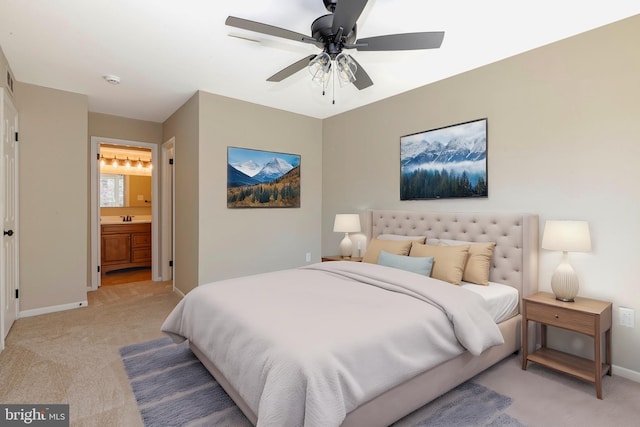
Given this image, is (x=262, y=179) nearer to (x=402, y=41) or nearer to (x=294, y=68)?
(x=294, y=68)

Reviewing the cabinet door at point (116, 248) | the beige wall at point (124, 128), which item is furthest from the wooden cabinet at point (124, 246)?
the beige wall at point (124, 128)

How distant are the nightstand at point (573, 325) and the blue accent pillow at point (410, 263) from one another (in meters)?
0.75

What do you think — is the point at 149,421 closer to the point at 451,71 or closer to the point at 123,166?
the point at 451,71

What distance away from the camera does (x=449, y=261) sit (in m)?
2.74

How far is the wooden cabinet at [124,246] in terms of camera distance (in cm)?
561

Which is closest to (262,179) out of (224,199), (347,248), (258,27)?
(224,199)

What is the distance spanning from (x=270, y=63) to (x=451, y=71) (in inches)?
70.5

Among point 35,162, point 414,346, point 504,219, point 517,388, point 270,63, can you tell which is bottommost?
point 517,388

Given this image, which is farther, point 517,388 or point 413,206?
point 413,206

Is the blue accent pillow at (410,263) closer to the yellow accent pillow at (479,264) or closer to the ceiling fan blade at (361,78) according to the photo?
the yellow accent pillow at (479,264)

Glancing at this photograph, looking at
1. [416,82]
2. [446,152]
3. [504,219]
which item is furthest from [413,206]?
[416,82]

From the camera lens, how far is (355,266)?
9.41 ft

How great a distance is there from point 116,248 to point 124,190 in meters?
1.33

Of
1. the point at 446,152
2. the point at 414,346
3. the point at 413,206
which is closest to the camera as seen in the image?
the point at 414,346
